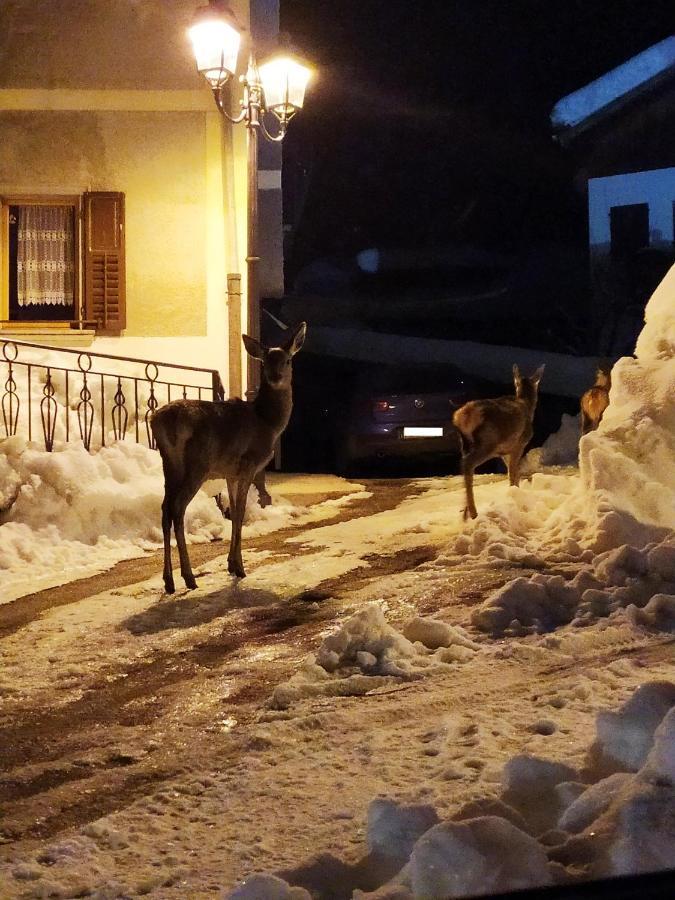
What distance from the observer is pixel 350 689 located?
5.16 meters

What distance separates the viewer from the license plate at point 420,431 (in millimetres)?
15047

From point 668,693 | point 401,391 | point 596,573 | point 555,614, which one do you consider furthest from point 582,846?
point 401,391

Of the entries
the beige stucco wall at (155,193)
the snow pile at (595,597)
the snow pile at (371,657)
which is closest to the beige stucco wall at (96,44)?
the beige stucco wall at (155,193)

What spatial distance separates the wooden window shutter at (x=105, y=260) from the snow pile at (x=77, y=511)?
384 centimetres

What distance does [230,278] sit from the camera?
13.6 m

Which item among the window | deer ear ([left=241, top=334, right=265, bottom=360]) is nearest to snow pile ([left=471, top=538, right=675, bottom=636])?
deer ear ([left=241, top=334, right=265, bottom=360])

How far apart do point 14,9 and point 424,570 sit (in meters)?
10.1

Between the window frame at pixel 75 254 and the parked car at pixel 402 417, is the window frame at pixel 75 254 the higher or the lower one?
the higher one

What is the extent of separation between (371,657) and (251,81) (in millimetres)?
8267

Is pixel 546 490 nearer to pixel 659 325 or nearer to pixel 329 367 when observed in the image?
pixel 659 325

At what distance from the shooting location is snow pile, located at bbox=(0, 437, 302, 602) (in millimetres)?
8820

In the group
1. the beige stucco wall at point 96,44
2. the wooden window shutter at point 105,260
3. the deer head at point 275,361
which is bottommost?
the deer head at point 275,361

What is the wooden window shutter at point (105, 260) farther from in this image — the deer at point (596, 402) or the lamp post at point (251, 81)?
the deer at point (596, 402)

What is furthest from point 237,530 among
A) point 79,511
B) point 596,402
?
point 596,402
